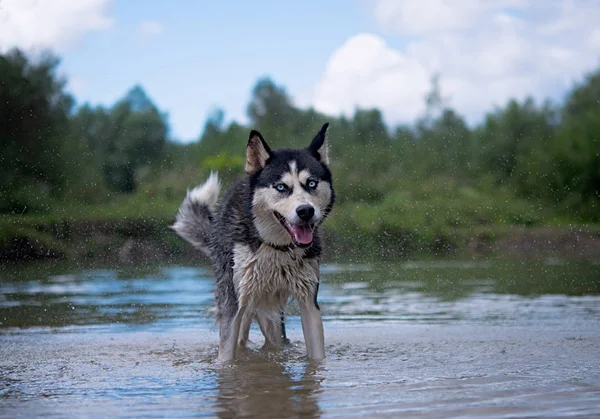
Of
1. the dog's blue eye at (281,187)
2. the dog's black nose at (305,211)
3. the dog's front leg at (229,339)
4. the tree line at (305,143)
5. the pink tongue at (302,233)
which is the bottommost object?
the dog's front leg at (229,339)

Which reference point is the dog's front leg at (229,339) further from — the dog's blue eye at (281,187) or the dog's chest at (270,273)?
the dog's blue eye at (281,187)

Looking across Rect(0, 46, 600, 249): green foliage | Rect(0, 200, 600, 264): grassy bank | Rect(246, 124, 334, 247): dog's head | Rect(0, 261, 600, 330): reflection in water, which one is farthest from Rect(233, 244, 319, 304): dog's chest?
Rect(0, 200, 600, 264): grassy bank

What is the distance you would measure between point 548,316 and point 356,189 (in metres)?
16.2

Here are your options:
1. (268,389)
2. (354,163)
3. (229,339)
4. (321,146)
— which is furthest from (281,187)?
(354,163)

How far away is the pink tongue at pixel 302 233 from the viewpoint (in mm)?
6172

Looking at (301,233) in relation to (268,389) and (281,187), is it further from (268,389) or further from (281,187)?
(268,389)

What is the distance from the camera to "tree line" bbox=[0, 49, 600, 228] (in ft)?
67.1

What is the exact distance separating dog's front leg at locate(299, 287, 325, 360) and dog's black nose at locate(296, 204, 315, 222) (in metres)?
0.91

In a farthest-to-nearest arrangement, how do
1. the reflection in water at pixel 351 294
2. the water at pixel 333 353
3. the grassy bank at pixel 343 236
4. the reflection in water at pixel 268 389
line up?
the grassy bank at pixel 343 236, the reflection in water at pixel 351 294, the water at pixel 333 353, the reflection in water at pixel 268 389

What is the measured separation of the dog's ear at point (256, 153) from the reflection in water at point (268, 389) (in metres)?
1.65

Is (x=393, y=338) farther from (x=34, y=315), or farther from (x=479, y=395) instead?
(x=34, y=315)

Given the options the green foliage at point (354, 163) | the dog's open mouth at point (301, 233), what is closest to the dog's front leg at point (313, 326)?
the dog's open mouth at point (301, 233)

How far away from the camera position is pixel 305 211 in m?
6.05

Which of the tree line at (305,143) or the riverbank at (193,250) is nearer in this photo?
the riverbank at (193,250)
